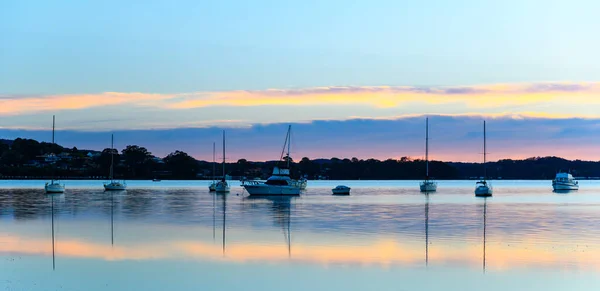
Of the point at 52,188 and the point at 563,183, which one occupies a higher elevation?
the point at 563,183

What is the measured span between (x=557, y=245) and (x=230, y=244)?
12996 millimetres

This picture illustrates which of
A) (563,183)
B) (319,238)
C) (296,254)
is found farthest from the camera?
(563,183)

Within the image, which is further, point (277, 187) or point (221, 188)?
point (221, 188)

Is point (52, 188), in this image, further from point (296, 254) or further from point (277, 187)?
point (296, 254)

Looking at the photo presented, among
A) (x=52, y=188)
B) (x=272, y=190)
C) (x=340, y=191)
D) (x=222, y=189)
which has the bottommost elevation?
(x=340, y=191)

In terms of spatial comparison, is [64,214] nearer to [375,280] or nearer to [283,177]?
[375,280]

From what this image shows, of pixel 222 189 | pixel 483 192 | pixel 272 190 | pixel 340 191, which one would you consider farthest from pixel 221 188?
pixel 483 192

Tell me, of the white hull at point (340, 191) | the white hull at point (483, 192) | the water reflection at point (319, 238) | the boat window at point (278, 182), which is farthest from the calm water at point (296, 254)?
the white hull at point (340, 191)

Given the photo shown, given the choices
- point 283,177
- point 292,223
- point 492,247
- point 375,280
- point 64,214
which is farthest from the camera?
point 283,177

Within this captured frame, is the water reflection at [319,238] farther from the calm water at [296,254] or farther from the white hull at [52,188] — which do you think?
the white hull at [52,188]

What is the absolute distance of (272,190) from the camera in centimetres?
9100

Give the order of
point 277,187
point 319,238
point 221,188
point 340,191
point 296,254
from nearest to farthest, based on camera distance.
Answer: point 296,254, point 319,238, point 277,187, point 221,188, point 340,191

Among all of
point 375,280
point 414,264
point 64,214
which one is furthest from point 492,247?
point 64,214

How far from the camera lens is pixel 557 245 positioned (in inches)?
1283
